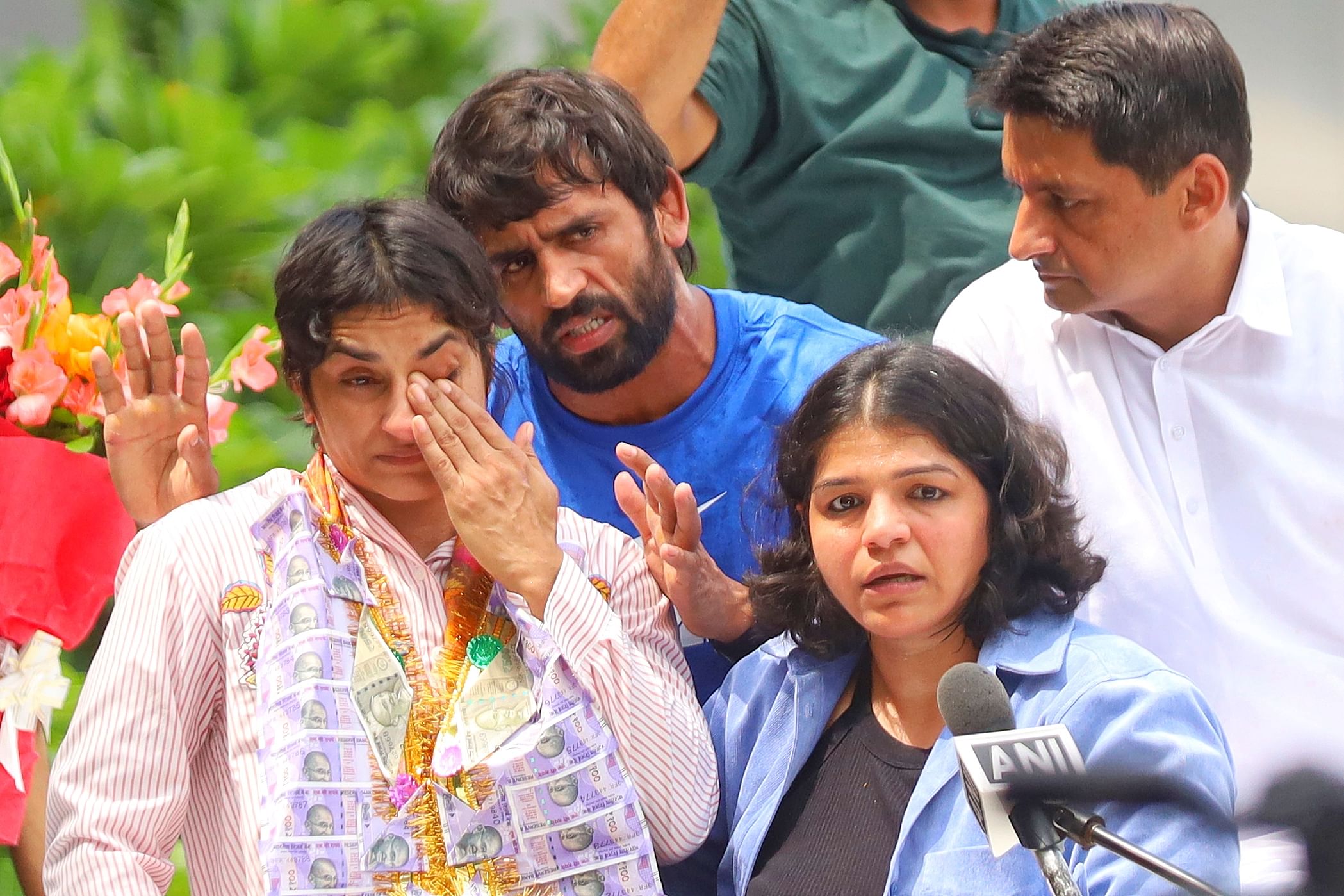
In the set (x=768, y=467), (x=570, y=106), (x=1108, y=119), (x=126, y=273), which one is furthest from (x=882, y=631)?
(x=126, y=273)

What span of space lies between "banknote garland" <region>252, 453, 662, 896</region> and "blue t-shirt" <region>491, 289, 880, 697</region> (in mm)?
475

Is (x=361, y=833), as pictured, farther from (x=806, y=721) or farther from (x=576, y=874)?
(x=806, y=721)

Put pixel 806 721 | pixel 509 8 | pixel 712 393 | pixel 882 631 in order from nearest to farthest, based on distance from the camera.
Answer: pixel 882 631, pixel 806 721, pixel 712 393, pixel 509 8

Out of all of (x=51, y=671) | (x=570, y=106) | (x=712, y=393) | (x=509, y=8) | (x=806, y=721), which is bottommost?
(x=806, y=721)

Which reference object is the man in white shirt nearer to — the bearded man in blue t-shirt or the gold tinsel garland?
the bearded man in blue t-shirt

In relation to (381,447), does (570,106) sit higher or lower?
higher

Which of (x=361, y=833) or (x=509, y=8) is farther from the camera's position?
(x=509, y=8)

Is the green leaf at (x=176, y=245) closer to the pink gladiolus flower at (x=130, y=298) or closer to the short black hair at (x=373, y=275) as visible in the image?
the pink gladiolus flower at (x=130, y=298)

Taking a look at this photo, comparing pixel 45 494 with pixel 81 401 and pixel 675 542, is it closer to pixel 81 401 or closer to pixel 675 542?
pixel 81 401

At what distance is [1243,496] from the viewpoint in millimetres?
2131

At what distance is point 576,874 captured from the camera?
178 cm

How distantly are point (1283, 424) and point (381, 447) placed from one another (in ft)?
3.87

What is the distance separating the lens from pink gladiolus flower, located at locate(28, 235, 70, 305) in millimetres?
2154

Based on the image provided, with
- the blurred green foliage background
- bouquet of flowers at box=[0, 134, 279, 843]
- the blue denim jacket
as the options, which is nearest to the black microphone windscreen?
the blue denim jacket
